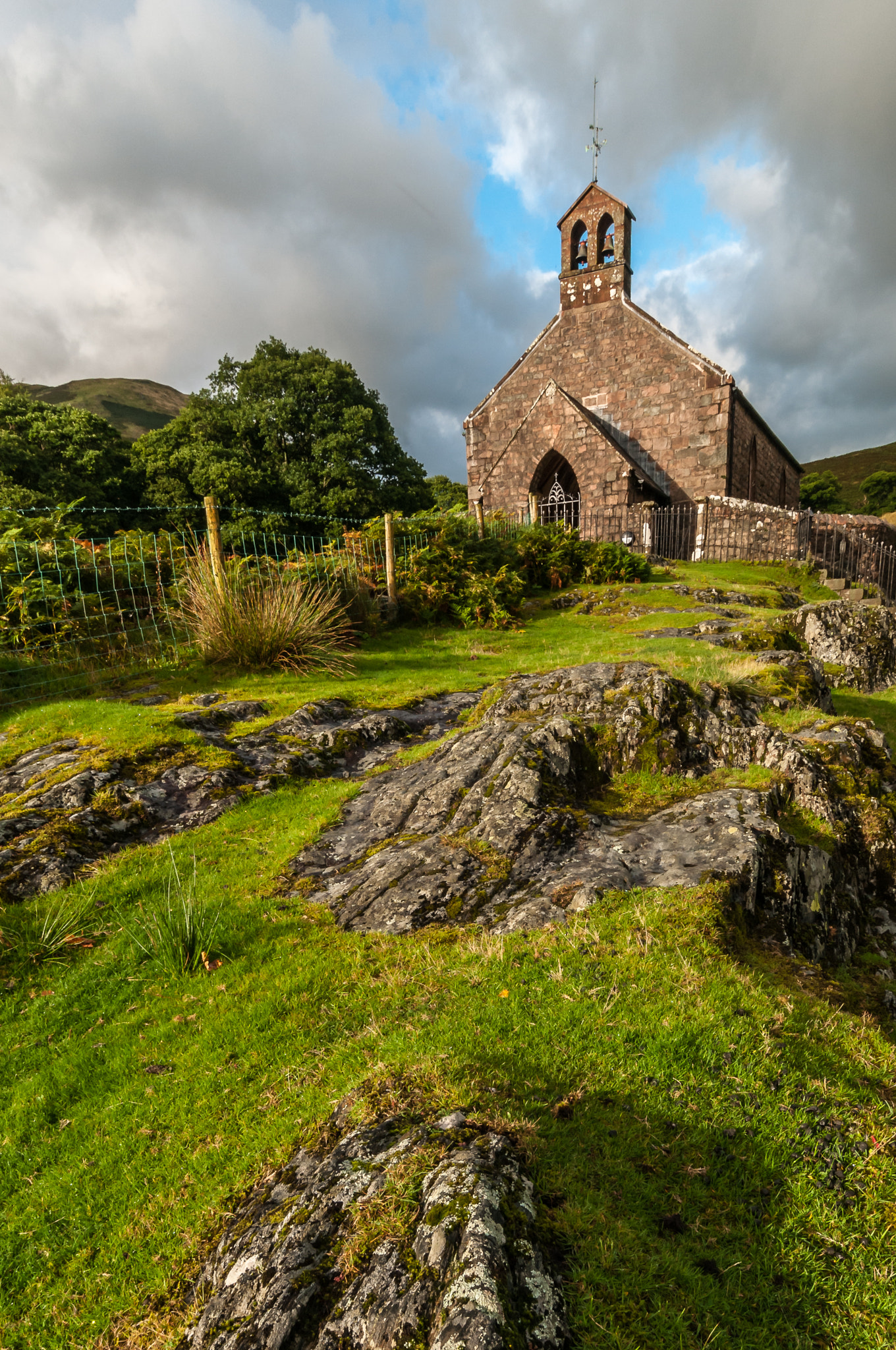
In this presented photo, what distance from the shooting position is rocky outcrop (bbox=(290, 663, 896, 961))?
471 cm

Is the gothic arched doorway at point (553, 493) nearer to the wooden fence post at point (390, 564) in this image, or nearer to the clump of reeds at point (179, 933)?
the wooden fence post at point (390, 564)

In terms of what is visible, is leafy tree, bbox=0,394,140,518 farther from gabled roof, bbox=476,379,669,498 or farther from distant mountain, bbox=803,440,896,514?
distant mountain, bbox=803,440,896,514

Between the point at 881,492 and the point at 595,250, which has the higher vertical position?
the point at 595,250

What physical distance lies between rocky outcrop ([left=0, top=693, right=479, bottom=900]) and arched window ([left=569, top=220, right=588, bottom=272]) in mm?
28547

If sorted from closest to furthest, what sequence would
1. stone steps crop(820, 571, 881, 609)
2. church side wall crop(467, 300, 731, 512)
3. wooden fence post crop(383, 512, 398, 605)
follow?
wooden fence post crop(383, 512, 398, 605) → stone steps crop(820, 571, 881, 609) → church side wall crop(467, 300, 731, 512)

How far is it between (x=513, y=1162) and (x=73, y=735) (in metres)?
7.74

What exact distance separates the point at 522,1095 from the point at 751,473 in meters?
32.9

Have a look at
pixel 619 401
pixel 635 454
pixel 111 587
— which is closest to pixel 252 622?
pixel 111 587

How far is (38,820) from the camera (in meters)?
6.34

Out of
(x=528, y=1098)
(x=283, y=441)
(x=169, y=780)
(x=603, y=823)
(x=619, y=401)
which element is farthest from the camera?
(x=283, y=441)

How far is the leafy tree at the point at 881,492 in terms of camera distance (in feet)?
277

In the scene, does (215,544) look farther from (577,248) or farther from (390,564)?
(577,248)

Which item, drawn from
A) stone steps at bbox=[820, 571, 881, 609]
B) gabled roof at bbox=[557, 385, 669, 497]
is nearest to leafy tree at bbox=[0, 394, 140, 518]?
gabled roof at bbox=[557, 385, 669, 497]

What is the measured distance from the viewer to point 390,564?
15.3 m
